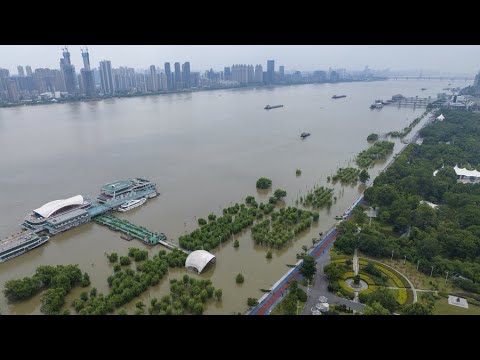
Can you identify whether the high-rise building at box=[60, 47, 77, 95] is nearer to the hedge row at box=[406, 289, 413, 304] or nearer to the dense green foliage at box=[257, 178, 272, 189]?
the dense green foliage at box=[257, 178, 272, 189]

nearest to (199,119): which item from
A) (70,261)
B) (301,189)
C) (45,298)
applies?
(301,189)

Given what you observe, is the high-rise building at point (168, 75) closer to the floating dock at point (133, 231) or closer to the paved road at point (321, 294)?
the floating dock at point (133, 231)

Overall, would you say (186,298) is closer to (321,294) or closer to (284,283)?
(284,283)

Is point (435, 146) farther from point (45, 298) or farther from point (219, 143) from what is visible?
point (45, 298)

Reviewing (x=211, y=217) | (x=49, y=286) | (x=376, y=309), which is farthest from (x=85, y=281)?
(x=376, y=309)

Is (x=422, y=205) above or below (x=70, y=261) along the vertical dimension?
above

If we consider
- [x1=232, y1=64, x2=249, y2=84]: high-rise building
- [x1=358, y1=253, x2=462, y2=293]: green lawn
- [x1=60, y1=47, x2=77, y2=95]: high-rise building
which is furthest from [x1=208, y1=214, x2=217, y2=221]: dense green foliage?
[x1=232, y1=64, x2=249, y2=84]: high-rise building
